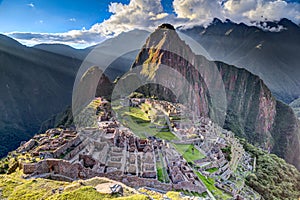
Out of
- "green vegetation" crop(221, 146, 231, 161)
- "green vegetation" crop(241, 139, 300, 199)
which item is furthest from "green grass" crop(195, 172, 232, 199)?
"green vegetation" crop(221, 146, 231, 161)

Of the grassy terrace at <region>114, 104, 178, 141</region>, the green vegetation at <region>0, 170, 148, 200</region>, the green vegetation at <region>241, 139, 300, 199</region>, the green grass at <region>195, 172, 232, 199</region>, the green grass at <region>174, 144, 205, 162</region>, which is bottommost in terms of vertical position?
the green vegetation at <region>241, 139, 300, 199</region>

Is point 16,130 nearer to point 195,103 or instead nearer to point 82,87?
point 82,87

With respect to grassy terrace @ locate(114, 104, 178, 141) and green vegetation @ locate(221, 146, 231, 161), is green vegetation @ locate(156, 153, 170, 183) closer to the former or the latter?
grassy terrace @ locate(114, 104, 178, 141)

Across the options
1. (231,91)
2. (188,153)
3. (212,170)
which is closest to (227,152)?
(188,153)

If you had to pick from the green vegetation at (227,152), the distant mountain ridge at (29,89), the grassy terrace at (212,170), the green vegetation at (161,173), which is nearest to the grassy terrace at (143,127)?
the green vegetation at (227,152)

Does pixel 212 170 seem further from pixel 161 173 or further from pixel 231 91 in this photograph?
pixel 231 91

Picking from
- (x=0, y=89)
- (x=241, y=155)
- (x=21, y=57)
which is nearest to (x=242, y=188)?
(x=241, y=155)
